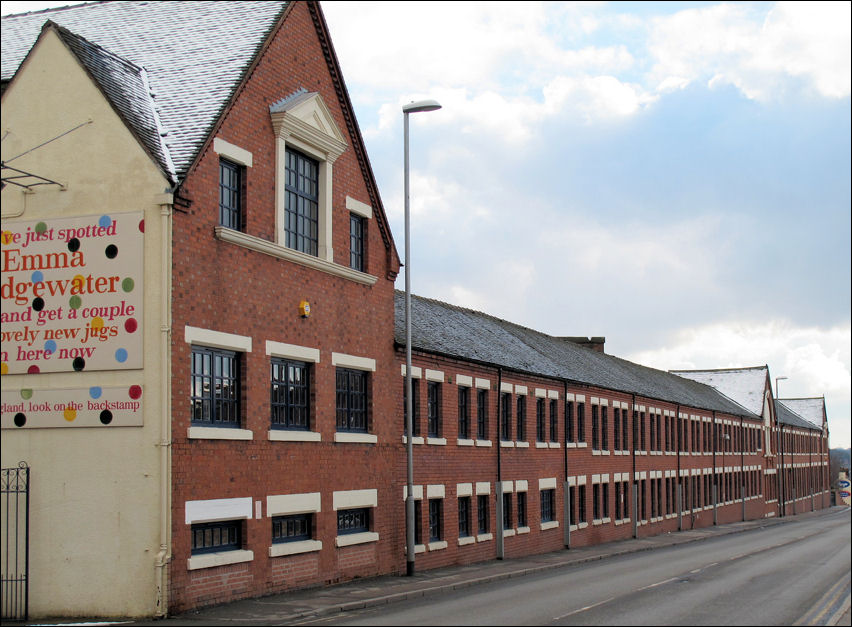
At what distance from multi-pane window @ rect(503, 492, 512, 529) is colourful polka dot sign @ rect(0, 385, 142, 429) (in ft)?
64.4

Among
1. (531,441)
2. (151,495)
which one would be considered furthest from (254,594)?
(531,441)

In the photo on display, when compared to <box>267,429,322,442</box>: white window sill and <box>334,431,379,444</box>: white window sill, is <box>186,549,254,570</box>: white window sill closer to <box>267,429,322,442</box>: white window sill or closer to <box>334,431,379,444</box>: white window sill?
<box>267,429,322,442</box>: white window sill

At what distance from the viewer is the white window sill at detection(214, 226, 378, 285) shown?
69.7 feet

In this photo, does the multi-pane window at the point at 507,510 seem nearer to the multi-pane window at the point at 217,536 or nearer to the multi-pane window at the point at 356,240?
the multi-pane window at the point at 356,240

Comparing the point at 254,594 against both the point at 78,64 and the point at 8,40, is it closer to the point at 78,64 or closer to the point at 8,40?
the point at 78,64

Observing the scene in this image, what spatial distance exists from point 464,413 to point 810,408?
11083 centimetres

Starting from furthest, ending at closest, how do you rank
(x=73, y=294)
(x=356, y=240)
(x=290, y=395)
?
(x=356, y=240) < (x=290, y=395) < (x=73, y=294)

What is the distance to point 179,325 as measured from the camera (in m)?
19.8

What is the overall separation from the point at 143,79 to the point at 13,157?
3.32m

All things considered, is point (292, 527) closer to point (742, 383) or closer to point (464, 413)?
point (464, 413)

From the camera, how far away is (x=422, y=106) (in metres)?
26.5

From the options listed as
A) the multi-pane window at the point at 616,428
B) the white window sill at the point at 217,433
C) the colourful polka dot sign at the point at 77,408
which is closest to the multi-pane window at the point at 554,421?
the multi-pane window at the point at 616,428

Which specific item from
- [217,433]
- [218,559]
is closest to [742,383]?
[217,433]

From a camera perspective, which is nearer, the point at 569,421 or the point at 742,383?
the point at 569,421
